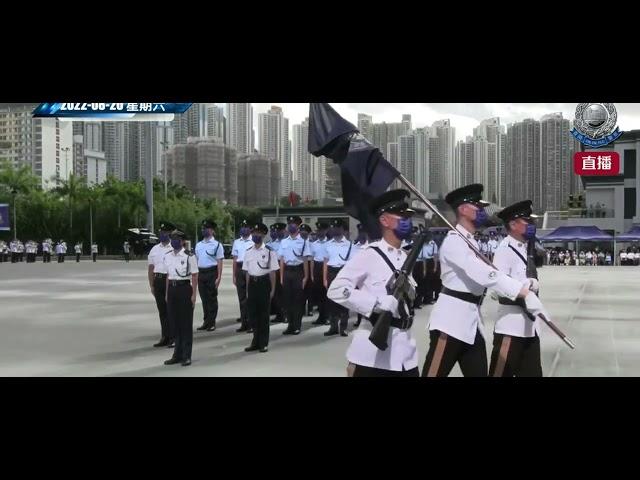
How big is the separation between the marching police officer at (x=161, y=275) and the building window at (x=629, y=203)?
7.18 meters

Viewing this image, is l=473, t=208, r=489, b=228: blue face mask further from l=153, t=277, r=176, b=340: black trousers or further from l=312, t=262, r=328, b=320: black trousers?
l=312, t=262, r=328, b=320: black trousers

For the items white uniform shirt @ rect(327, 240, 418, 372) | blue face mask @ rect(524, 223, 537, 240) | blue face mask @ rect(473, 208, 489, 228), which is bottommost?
white uniform shirt @ rect(327, 240, 418, 372)

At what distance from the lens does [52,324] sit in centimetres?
921

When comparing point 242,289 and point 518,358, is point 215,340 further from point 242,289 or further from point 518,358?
point 518,358

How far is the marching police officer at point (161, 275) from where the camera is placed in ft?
22.9

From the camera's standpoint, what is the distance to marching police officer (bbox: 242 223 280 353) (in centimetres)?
693

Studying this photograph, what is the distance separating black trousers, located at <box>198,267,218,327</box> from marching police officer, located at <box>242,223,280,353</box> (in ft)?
4.60

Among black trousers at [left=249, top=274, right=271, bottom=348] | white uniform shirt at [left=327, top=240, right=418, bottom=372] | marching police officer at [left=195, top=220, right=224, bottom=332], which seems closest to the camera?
white uniform shirt at [left=327, top=240, right=418, bottom=372]

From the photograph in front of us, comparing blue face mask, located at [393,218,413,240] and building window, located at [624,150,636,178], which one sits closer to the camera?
blue face mask, located at [393,218,413,240]

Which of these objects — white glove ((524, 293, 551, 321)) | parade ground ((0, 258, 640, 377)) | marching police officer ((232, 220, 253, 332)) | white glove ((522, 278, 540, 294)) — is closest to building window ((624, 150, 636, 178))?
parade ground ((0, 258, 640, 377))

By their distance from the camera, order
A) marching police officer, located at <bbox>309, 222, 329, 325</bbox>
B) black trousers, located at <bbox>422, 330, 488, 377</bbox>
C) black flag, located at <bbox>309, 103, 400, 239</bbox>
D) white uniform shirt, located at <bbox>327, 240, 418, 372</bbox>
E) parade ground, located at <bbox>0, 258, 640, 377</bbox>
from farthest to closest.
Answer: marching police officer, located at <bbox>309, 222, 329, 325</bbox>, parade ground, located at <bbox>0, 258, 640, 377</bbox>, black flag, located at <bbox>309, 103, 400, 239</bbox>, black trousers, located at <bbox>422, 330, 488, 377</bbox>, white uniform shirt, located at <bbox>327, 240, 418, 372</bbox>

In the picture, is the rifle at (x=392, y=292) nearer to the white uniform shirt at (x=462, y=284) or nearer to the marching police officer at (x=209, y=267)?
the white uniform shirt at (x=462, y=284)
